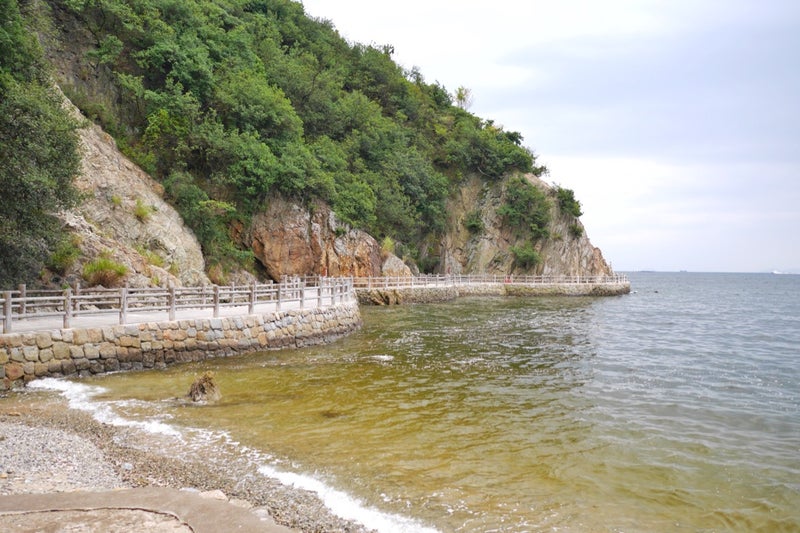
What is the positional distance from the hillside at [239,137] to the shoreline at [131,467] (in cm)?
1083

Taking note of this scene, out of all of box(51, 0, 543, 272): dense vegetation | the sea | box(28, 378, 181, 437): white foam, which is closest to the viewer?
the sea

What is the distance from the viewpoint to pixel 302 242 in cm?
3659

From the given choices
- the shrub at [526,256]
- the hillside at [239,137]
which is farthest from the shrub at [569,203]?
the hillside at [239,137]

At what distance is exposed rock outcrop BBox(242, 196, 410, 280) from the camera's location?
35.2 meters

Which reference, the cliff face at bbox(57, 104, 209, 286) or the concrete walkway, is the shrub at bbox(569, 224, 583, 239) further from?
the concrete walkway

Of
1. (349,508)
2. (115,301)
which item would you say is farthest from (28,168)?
(349,508)

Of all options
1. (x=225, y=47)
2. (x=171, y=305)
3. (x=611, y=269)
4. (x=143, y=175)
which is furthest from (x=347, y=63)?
(x=171, y=305)

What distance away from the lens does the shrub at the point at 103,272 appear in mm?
19516

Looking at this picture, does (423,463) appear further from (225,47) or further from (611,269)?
(611,269)

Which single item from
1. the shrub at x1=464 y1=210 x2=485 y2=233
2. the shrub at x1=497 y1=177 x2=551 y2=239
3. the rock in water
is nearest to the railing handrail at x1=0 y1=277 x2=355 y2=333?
the rock in water

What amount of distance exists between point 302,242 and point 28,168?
72.0 feet

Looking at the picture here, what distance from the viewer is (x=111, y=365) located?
571 inches

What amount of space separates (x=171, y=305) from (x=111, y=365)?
8.91ft

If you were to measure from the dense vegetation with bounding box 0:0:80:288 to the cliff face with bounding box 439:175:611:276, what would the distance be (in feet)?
159
